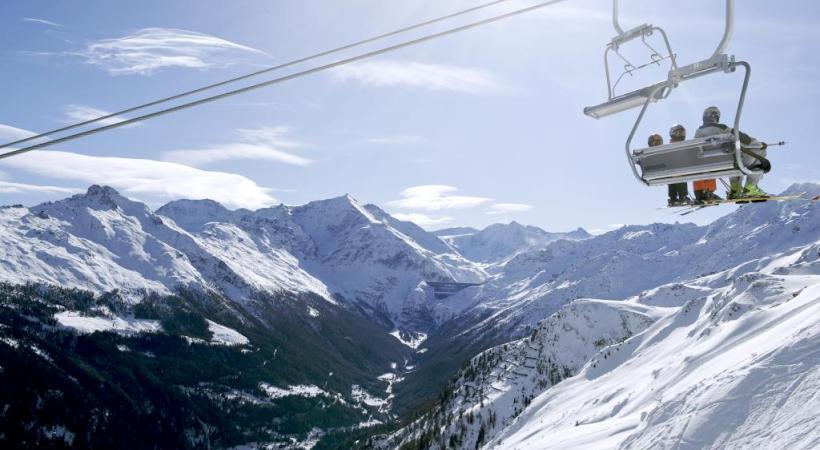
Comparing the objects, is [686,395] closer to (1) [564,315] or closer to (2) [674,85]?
(2) [674,85]

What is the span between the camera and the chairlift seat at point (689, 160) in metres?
13.5

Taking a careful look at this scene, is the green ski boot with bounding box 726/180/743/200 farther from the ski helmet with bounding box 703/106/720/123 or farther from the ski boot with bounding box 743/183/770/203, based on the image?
the ski helmet with bounding box 703/106/720/123

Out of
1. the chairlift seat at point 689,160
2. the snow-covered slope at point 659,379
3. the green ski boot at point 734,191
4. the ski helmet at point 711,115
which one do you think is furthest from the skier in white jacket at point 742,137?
the snow-covered slope at point 659,379

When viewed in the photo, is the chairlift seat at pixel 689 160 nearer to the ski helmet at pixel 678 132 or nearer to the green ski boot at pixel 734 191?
the ski helmet at pixel 678 132

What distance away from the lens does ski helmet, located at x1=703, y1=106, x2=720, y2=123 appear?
599 inches

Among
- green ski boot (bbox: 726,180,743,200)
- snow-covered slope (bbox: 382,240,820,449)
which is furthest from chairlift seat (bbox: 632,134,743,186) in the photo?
snow-covered slope (bbox: 382,240,820,449)

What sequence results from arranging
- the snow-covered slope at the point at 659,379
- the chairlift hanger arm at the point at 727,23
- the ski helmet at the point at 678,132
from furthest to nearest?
the snow-covered slope at the point at 659,379 < the ski helmet at the point at 678,132 < the chairlift hanger arm at the point at 727,23

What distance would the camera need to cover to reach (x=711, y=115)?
15266 mm

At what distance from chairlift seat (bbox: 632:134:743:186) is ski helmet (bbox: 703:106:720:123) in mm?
1808

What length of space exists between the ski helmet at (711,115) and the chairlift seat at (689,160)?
5.93ft

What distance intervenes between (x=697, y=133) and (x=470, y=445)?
12062 centimetres

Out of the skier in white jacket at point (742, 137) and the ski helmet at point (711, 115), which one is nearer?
the skier in white jacket at point (742, 137)

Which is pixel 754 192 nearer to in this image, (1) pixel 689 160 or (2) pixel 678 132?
(2) pixel 678 132

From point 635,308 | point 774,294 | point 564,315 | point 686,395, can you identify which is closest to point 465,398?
point 564,315
